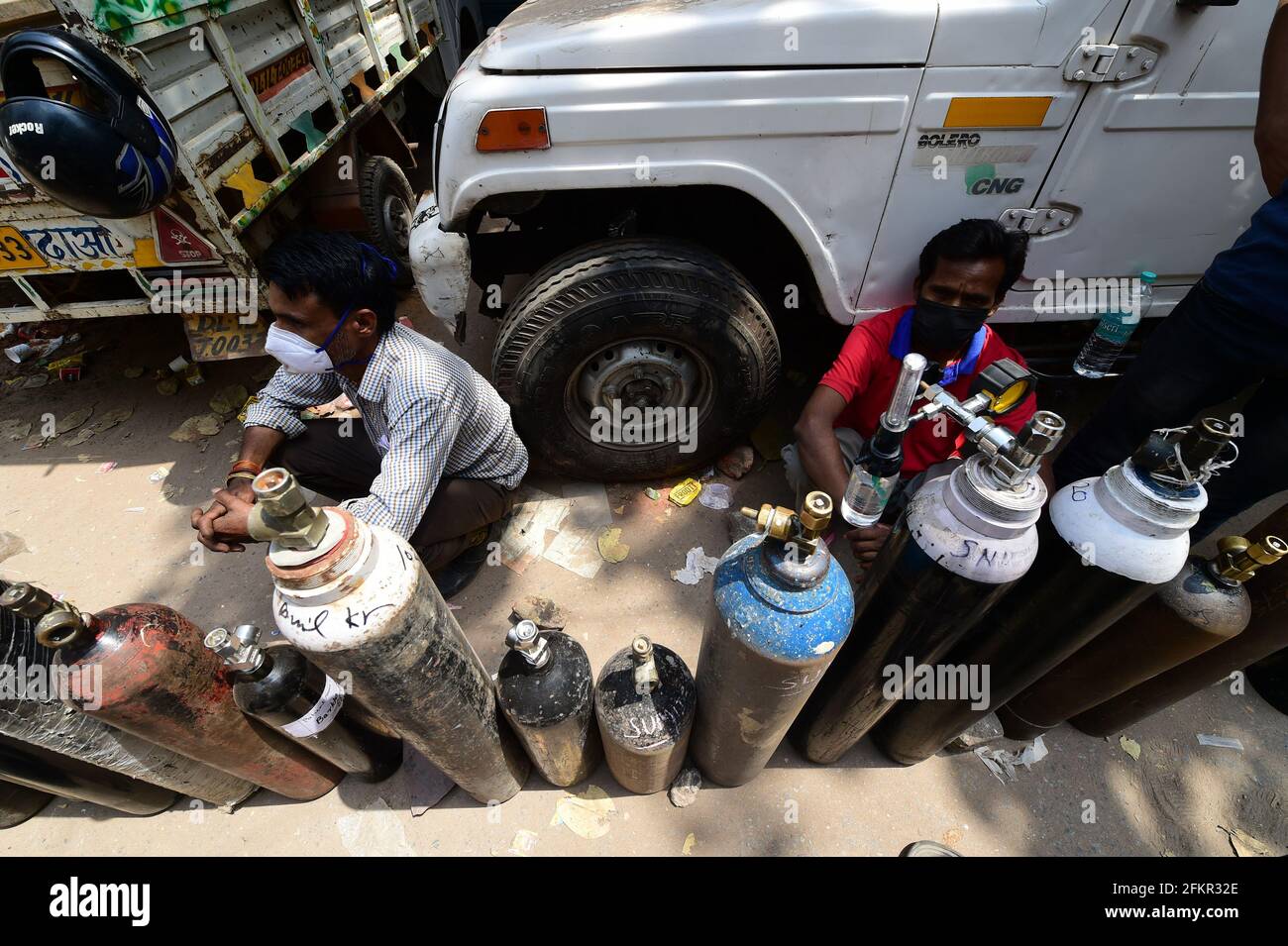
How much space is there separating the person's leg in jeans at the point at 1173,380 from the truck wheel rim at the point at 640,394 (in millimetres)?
1624

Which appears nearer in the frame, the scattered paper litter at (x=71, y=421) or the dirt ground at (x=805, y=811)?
the dirt ground at (x=805, y=811)

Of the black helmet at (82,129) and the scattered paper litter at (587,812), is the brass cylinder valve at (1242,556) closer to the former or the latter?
the scattered paper litter at (587,812)

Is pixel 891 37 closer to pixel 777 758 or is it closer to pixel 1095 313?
pixel 1095 313

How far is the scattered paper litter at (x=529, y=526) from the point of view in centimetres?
271

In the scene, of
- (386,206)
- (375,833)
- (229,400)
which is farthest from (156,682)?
(386,206)

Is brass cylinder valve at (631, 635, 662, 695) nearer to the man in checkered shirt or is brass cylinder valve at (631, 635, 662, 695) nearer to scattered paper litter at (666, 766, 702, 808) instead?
scattered paper litter at (666, 766, 702, 808)

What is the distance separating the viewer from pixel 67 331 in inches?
168

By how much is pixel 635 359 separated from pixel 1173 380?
205cm

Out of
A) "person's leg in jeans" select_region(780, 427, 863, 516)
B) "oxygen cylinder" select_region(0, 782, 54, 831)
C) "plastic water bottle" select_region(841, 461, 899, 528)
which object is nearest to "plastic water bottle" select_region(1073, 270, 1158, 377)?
"person's leg in jeans" select_region(780, 427, 863, 516)

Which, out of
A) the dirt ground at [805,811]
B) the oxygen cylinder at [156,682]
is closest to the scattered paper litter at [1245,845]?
the dirt ground at [805,811]

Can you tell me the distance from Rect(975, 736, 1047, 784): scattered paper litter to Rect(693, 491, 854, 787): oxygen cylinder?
1.16m

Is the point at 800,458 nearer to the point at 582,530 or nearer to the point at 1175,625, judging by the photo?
the point at 582,530

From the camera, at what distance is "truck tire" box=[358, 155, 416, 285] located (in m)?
3.89

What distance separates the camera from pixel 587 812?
76.4 inches
